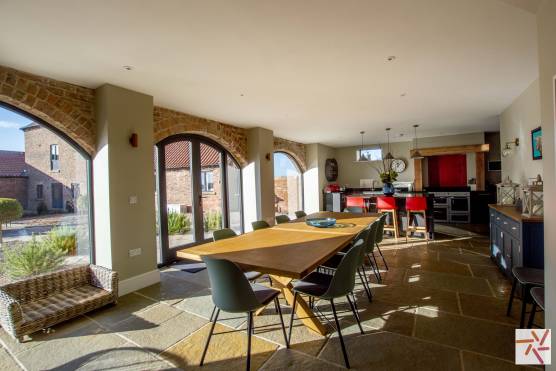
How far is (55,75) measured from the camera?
9.71 feet

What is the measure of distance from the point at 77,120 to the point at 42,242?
150cm

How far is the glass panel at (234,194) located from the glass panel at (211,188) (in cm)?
23

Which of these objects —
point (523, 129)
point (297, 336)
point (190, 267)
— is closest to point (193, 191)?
point (190, 267)

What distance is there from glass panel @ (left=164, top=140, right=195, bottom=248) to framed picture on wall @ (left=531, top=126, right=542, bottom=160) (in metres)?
5.31

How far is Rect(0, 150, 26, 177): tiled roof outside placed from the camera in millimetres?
2854

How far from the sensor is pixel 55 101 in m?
3.04

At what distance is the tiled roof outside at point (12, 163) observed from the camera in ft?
9.36

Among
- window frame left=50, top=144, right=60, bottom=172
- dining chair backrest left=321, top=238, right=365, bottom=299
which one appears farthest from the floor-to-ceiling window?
dining chair backrest left=321, top=238, right=365, bottom=299

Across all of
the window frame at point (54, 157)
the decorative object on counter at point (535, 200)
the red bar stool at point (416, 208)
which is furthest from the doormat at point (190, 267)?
the decorative object on counter at point (535, 200)

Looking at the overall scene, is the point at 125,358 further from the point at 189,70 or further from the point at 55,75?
the point at 55,75

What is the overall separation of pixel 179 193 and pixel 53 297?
230 cm

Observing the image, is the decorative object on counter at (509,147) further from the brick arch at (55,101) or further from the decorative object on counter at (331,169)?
the brick arch at (55,101)

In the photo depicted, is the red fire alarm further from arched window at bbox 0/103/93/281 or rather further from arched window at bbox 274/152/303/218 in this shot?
arched window at bbox 274/152/303/218

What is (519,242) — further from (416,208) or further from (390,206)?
(390,206)
